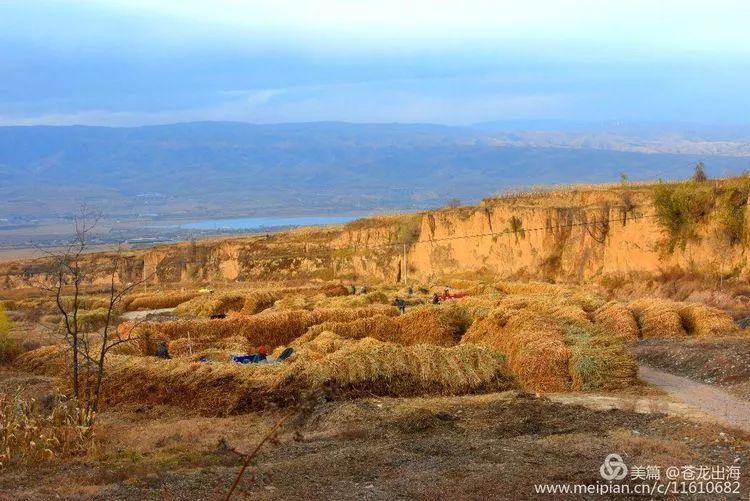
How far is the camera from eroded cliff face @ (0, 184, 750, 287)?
4200 cm

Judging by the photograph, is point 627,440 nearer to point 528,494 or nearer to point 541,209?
point 528,494

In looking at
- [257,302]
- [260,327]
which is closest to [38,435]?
[260,327]

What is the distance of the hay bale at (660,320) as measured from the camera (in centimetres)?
2416

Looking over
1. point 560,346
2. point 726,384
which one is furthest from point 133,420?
point 726,384

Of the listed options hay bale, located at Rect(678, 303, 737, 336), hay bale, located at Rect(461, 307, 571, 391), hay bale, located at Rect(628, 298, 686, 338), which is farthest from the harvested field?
hay bale, located at Rect(678, 303, 737, 336)

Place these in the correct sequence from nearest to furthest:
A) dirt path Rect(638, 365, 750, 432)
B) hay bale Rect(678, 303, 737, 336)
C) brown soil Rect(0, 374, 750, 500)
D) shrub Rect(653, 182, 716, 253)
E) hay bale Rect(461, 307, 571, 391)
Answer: brown soil Rect(0, 374, 750, 500) < dirt path Rect(638, 365, 750, 432) < hay bale Rect(461, 307, 571, 391) < hay bale Rect(678, 303, 737, 336) < shrub Rect(653, 182, 716, 253)

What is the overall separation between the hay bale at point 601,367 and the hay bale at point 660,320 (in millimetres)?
6586

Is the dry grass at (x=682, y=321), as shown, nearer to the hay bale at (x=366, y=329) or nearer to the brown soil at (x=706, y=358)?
the brown soil at (x=706, y=358)

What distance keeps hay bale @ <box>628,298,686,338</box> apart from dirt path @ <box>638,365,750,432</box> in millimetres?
4659

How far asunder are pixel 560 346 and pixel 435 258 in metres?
37.8

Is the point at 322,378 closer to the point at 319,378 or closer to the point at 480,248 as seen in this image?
the point at 319,378

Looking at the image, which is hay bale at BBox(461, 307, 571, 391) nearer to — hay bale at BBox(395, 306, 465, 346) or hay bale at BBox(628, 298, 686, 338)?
hay bale at BBox(395, 306, 465, 346)

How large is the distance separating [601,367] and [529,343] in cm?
216

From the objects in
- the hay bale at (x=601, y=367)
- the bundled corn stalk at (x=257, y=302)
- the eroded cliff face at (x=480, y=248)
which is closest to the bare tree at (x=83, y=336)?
the bundled corn stalk at (x=257, y=302)
